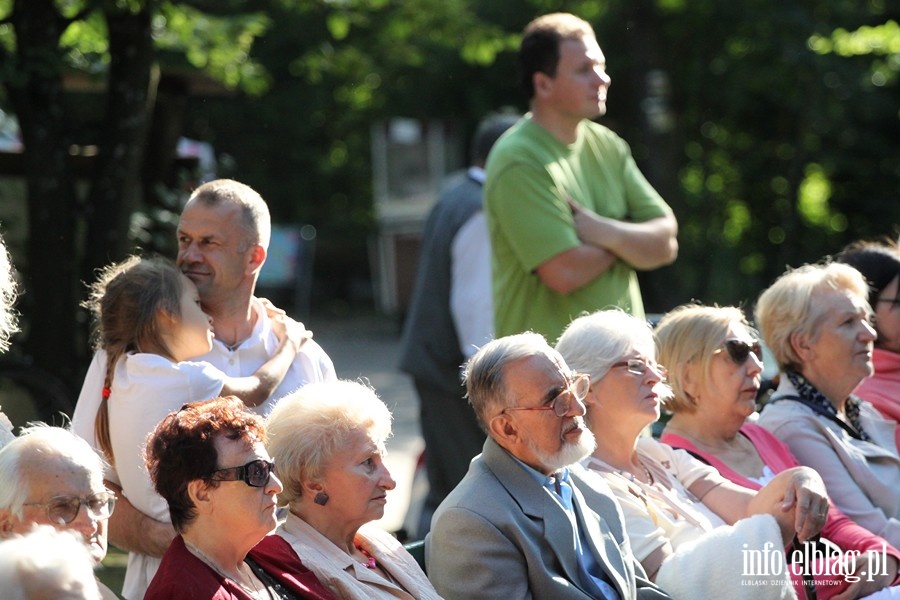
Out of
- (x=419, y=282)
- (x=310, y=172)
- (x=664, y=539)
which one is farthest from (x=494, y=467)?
(x=310, y=172)

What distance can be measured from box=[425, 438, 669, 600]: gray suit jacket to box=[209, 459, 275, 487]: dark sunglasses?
62 cm

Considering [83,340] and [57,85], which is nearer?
[57,85]

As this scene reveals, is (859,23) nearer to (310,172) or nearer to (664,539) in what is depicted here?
(310,172)

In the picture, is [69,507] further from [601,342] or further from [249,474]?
[601,342]

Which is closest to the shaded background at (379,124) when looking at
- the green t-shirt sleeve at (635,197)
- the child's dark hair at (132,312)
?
the green t-shirt sleeve at (635,197)

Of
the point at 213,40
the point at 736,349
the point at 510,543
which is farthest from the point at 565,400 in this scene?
the point at 213,40

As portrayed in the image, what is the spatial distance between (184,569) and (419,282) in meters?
3.79

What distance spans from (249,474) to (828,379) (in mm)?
2600

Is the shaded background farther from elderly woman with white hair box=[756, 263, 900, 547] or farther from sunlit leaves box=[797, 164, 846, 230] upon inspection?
elderly woman with white hair box=[756, 263, 900, 547]

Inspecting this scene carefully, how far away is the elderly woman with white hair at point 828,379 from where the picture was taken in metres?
4.71

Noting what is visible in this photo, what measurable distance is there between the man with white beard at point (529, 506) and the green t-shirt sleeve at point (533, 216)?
1180 millimetres

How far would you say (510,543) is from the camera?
3.49 metres

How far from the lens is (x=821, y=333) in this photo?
489 cm

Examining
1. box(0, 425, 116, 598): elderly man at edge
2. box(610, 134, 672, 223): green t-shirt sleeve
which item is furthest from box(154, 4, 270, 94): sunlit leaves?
box(0, 425, 116, 598): elderly man at edge
